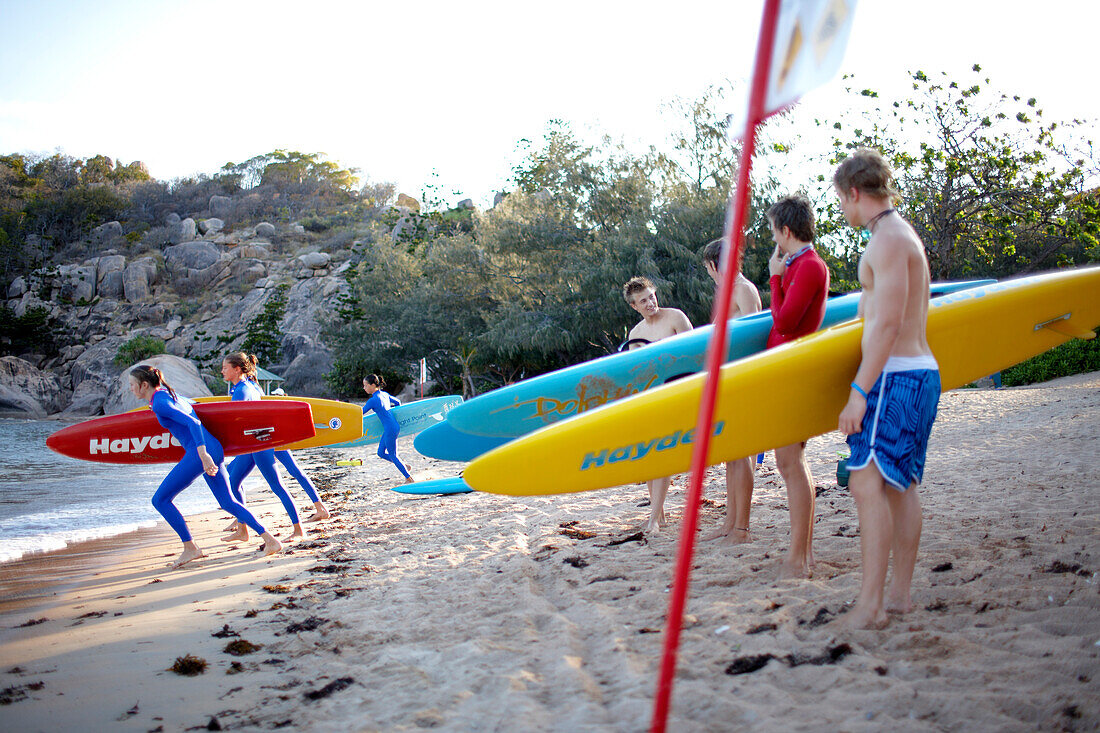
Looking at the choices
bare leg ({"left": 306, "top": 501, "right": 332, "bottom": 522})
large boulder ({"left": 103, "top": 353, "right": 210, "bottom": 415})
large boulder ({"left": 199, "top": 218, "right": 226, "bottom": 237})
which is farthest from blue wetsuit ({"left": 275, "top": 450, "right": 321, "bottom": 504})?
large boulder ({"left": 199, "top": 218, "right": 226, "bottom": 237})

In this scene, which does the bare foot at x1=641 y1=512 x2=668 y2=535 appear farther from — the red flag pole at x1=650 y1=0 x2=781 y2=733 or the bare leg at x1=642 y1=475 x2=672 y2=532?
the red flag pole at x1=650 y1=0 x2=781 y2=733

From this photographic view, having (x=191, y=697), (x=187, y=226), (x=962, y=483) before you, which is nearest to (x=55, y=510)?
(x=191, y=697)

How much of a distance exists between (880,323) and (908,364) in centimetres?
18

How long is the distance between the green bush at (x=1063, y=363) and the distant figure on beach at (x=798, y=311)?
11.3m

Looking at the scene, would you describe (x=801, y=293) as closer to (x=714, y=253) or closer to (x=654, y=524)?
(x=714, y=253)

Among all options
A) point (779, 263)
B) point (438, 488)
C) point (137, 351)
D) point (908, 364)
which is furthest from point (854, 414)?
point (137, 351)

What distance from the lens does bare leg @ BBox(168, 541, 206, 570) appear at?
4.32 metres

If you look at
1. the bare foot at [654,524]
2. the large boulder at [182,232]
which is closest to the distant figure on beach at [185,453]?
the bare foot at [654,524]

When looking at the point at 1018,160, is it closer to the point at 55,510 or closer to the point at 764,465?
the point at 764,465

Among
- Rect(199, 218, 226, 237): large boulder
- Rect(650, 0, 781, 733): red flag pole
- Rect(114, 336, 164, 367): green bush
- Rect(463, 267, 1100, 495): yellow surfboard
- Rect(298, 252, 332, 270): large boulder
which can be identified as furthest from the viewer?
Rect(199, 218, 226, 237): large boulder

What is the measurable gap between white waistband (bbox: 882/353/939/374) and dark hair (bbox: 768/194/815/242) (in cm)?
89

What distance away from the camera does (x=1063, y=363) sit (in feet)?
41.1

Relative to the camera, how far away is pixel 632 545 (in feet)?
12.0

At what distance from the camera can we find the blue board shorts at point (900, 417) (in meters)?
2.15
